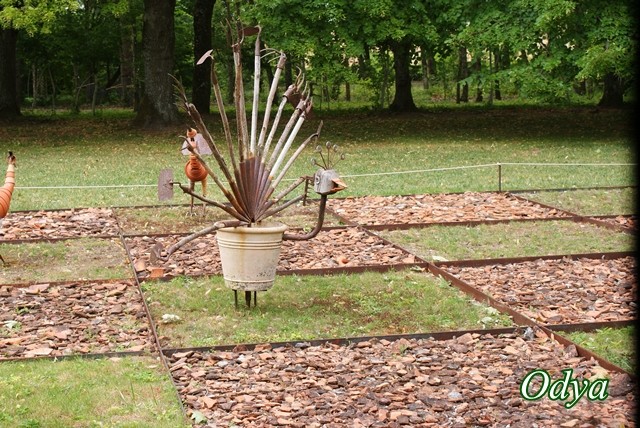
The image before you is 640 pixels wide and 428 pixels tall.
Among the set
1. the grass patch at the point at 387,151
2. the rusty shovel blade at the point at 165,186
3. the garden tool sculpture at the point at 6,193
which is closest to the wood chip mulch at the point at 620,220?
the grass patch at the point at 387,151

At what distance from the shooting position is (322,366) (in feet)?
21.5

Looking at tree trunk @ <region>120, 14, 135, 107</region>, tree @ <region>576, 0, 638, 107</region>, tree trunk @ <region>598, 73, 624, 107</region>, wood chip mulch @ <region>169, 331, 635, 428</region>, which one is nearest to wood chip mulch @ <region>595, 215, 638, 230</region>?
wood chip mulch @ <region>169, 331, 635, 428</region>

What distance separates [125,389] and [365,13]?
677 inches

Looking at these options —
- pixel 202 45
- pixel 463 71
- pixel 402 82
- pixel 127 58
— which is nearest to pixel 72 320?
pixel 202 45

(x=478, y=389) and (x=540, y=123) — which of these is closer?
(x=478, y=389)

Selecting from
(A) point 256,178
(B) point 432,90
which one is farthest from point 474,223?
(B) point 432,90

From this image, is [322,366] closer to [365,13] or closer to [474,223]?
[474,223]

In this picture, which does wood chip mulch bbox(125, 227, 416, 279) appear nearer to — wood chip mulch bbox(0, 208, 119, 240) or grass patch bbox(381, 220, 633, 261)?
grass patch bbox(381, 220, 633, 261)

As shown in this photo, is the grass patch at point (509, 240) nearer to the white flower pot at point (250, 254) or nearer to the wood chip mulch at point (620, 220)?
the wood chip mulch at point (620, 220)

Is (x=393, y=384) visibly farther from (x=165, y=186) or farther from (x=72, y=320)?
(x=165, y=186)

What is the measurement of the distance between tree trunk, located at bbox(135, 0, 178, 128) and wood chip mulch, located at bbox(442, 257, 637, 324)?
15916mm

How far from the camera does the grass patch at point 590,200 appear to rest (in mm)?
12639

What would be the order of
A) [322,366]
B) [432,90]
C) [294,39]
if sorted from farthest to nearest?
[432,90]
[294,39]
[322,366]

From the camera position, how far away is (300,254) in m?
10.2
